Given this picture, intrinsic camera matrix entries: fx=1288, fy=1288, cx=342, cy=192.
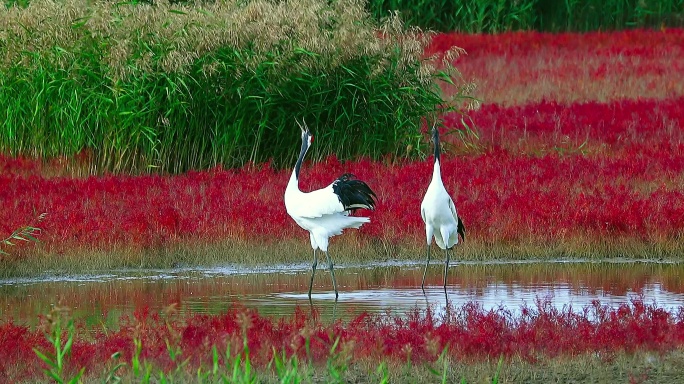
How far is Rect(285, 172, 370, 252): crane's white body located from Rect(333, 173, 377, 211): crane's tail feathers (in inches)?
1.8

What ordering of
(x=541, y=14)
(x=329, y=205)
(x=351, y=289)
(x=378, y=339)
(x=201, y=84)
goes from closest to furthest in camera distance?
(x=378, y=339)
(x=329, y=205)
(x=351, y=289)
(x=201, y=84)
(x=541, y=14)

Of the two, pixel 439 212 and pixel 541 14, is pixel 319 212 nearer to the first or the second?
pixel 439 212

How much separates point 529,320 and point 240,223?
447 cm

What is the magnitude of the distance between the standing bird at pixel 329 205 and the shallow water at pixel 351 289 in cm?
48

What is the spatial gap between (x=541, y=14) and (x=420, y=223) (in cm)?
1894

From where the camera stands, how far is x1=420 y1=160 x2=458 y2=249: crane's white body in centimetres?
1028

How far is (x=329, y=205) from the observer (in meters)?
10.1

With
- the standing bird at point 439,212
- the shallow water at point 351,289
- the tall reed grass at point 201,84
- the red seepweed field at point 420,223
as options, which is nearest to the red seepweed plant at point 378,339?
the red seepweed field at point 420,223

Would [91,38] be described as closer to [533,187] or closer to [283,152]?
[283,152]

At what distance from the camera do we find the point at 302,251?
1192 cm

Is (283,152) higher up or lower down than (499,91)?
lower down

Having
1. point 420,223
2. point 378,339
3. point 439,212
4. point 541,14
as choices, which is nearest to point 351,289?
point 439,212

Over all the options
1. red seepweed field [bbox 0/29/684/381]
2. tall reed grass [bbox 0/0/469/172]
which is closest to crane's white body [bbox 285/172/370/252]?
red seepweed field [bbox 0/29/684/381]

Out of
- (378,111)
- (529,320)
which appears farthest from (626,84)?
(529,320)
